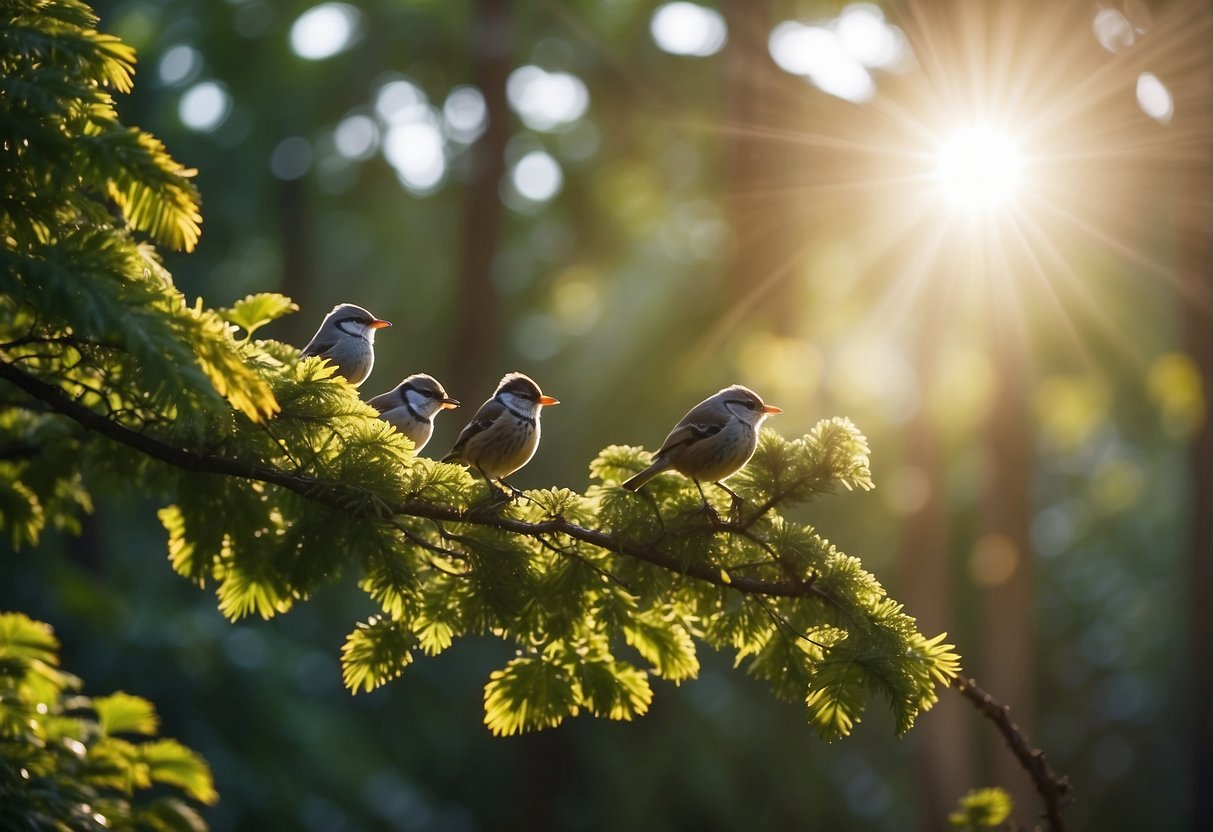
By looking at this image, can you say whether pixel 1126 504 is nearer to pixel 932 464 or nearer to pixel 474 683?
pixel 932 464

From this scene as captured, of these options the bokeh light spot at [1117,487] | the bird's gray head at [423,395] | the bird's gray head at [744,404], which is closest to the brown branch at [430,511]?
the bird's gray head at [744,404]

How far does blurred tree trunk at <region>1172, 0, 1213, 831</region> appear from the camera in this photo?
33.6 ft

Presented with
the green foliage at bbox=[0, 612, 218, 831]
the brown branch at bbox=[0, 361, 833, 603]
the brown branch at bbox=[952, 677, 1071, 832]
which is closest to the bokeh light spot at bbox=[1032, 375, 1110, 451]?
the brown branch at bbox=[952, 677, 1071, 832]

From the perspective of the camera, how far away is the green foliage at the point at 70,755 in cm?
390

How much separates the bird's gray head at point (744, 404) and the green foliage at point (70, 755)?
2430mm

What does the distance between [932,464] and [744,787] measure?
18.5ft

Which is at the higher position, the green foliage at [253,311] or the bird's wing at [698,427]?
the bird's wing at [698,427]

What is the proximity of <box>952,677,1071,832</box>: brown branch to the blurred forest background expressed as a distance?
6.90m

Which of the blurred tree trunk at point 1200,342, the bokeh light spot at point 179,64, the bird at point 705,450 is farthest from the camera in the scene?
the bokeh light spot at point 179,64

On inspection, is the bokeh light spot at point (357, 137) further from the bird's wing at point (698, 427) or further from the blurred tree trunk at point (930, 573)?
the bird's wing at point (698, 427)

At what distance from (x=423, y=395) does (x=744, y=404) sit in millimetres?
1487

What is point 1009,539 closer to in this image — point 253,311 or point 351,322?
point 351,322

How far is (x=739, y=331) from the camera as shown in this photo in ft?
49.8

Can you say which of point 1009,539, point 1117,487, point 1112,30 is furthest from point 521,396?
point 1117,487
